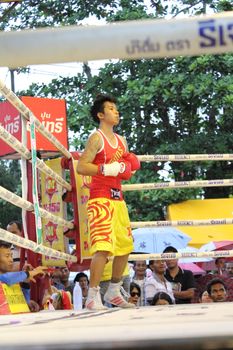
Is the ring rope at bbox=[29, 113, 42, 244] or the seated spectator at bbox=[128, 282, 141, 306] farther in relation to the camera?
the seated spectator at bbox=[128, 282, 141, 306]

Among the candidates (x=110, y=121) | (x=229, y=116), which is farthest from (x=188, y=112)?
(x=110, y=121)

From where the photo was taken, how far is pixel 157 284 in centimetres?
514

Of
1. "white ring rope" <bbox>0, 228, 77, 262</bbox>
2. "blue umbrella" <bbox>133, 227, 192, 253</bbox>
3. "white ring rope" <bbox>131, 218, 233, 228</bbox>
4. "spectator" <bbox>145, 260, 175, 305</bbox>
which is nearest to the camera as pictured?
"white ring rope" <bbox>0, 228, 77, 262</bbox>

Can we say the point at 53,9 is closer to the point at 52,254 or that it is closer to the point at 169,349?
the point at 52,254

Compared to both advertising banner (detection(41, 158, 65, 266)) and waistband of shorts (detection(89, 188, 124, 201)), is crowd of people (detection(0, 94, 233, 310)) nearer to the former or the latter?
waistband of shorts (detection(89, 188, 124, 201))

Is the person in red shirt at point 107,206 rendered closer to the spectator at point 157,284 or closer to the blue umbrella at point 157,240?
the spectator at point 157,284

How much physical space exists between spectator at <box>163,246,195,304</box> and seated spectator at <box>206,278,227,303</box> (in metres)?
0.17

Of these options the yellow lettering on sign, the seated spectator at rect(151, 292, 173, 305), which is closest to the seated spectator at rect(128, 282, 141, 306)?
the seated spectator at rect(151, 292, 173, 305)

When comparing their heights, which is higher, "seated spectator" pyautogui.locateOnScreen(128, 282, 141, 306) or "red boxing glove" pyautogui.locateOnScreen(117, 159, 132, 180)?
"red boxing glove" pyautogui.locateOnScreen(117, 159, 132, 180)

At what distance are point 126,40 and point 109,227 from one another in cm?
213

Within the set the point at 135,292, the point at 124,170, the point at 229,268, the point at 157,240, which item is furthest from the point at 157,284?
the point at 157,240

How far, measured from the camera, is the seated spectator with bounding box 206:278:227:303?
205 inches

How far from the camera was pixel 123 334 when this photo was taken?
1042mm

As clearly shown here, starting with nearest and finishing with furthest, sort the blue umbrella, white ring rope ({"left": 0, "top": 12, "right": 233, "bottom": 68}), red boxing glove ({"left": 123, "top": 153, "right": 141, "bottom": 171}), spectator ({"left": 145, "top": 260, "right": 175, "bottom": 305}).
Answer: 1. white ring rope ({"left": 0, "top": 12, "right": 233, "bottom": 68})
2. red boxing glove ({"left": 123, "top": 153, "right": 141, "bottom": 171})
3. spectator ({"left": 145, "top": 260, "right": 175, "bottom": 305})
4. the blue umbrella
